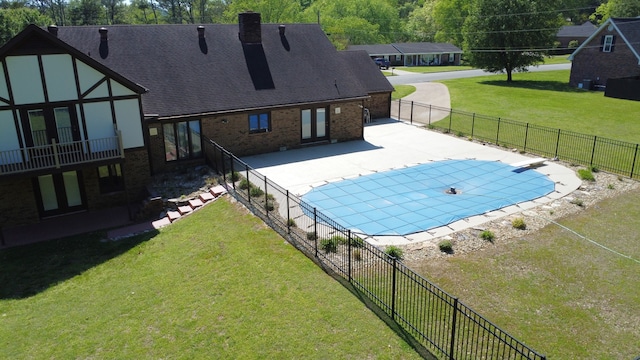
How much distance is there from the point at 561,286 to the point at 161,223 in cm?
1390

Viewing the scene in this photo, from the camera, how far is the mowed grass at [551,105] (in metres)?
32.5

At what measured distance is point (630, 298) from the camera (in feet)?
40.8

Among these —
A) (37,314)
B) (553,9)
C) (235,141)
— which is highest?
(553,9)

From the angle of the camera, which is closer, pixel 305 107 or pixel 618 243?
pixel 618 243

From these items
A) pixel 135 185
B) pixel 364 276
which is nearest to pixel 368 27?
pixel 135 185

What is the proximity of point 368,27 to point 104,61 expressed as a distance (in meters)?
67.6

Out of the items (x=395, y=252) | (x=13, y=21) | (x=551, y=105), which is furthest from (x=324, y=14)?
(x=395, y=252)

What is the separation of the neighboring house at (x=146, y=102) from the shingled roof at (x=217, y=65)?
67mm

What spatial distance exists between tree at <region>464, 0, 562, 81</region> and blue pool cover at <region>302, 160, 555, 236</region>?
34.5m

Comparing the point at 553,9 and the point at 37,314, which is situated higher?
the point at 553,9

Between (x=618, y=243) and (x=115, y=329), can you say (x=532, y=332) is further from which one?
(x=115, y=329)

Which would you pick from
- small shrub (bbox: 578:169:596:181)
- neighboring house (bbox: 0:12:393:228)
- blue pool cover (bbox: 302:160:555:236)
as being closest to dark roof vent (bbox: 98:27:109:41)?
neighboring house (bbox: 0:12:393:228)

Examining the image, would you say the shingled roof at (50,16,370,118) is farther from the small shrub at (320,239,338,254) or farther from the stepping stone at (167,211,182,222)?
the small shrub at (320,239,338,254)

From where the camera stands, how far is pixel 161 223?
59.0ft
